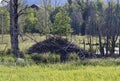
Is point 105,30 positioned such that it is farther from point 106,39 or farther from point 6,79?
point 6,79

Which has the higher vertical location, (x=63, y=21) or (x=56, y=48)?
(x=63, y=21)

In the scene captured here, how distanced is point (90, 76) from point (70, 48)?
1067 centimetres

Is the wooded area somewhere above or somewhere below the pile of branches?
above

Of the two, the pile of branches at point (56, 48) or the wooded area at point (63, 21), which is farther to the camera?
the pile of branches at point (56, 48)

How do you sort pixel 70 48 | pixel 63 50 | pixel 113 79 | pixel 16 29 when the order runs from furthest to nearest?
pixel 70 48, pixel 63 50, pixel 16 29, pixel 113 79

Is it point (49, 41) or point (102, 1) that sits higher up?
point (102, 1)

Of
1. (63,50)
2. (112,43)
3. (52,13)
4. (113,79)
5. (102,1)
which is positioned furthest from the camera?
(102,1)

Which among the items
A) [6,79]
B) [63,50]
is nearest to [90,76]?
[6,79]

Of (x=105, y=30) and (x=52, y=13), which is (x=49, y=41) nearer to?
(x=105, y=30)

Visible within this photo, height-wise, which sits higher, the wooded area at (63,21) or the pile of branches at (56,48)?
the wooded area at (63,21)

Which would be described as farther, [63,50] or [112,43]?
[112,43]

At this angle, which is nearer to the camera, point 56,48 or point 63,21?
point 56,48

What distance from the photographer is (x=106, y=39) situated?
17.6 m

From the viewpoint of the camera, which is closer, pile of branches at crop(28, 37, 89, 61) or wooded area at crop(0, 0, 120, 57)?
wooded area at crop(0, 0, 120, 57)
